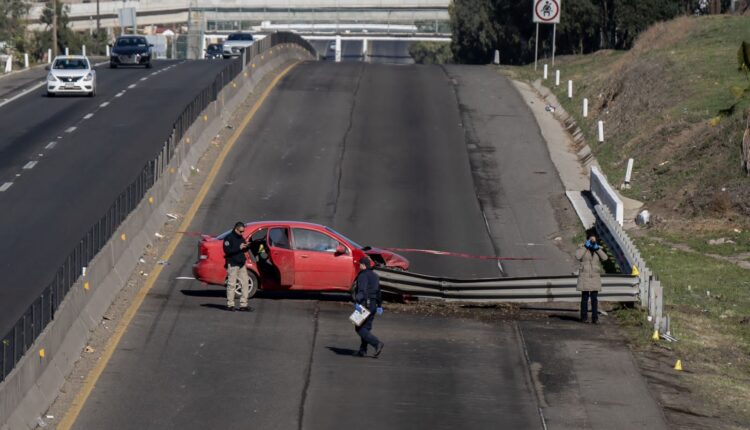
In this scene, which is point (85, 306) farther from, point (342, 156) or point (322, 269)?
point (342, 156)

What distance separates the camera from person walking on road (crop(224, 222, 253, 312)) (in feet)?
71.3

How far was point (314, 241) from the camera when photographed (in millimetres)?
23250

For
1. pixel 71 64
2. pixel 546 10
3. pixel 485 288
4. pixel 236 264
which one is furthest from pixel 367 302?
pixel 546 10

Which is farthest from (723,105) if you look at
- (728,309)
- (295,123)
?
(728,309)

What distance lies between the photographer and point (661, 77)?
151 ft

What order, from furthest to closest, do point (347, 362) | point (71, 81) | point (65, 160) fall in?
point (71, 81)
point (65, 160)
point (347, 362)

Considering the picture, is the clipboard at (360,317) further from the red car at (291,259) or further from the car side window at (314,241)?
the car side window at (314,241)

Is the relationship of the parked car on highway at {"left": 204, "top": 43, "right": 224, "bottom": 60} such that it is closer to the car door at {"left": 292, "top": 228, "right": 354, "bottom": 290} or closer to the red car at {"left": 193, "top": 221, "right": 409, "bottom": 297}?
the red car at {"left": 193, "top": 221, "right": 409, "bottom": 297}

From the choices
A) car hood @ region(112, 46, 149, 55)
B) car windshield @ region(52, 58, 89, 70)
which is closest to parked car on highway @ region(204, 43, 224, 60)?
car hood @ region(112, 46, 149, 55)

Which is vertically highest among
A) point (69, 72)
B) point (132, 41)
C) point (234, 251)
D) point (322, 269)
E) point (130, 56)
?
point (132, 41)

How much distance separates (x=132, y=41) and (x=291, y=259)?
46774mm

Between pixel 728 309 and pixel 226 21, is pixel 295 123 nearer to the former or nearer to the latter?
pixel 728 309

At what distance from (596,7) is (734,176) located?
4445 cm

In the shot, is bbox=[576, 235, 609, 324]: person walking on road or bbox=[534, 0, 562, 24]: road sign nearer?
bbox=[576, 235, 609, 324]: person walking on road
